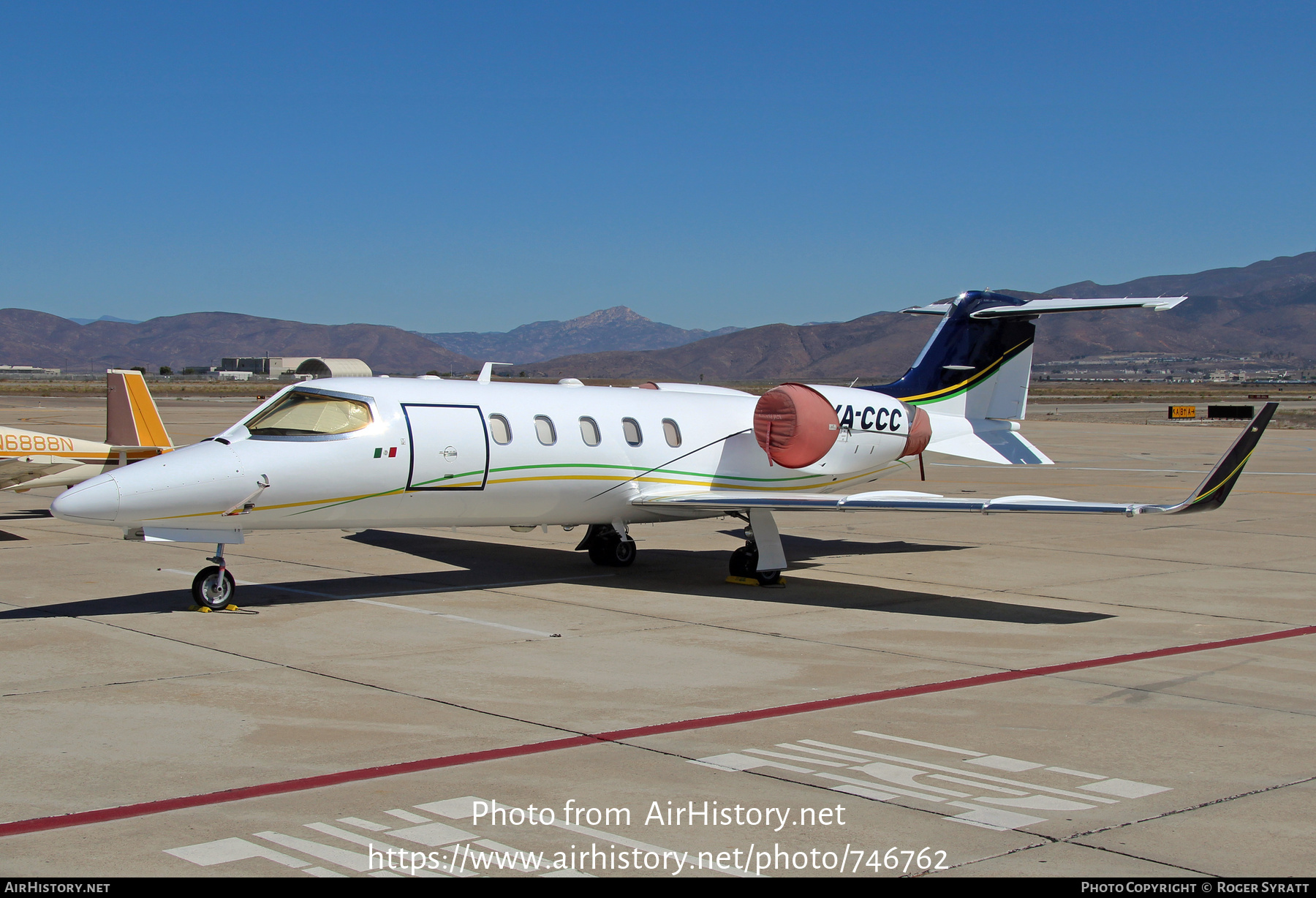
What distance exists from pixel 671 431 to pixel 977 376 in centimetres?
605

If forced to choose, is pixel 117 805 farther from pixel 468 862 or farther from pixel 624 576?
pixel 624 576

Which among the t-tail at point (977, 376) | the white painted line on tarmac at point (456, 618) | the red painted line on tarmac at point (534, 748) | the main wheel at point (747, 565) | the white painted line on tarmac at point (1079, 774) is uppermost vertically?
the t-tail at point (977, 376)

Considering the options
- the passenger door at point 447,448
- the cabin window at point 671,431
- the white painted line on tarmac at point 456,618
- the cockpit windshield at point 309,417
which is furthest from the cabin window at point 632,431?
the white painted line on tarmac at point 456,618

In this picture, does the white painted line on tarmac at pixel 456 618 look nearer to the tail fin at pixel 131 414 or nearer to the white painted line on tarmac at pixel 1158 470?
the tail fin at pixel 131 414

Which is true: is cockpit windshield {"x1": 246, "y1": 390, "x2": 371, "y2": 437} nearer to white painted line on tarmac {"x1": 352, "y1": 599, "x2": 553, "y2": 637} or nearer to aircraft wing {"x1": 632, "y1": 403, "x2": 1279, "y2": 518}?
white painted line on tarmac {"x1": 352, "y1": 599, "x2": 553, "y2": 637}

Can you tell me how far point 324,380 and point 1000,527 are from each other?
13.9m

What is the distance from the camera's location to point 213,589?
44.9 ft

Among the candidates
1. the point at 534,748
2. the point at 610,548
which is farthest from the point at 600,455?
the point at 534,748

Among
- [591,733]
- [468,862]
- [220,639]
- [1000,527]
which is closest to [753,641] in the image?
[591,733]

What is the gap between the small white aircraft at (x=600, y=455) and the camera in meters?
13.2

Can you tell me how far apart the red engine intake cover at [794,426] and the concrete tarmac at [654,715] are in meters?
1.81

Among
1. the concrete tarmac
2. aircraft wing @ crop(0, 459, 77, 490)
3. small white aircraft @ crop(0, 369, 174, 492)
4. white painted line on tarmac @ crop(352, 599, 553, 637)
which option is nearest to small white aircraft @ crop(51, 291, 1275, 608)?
white painted line on tarmac @ crop(352, 599, 553, 637)

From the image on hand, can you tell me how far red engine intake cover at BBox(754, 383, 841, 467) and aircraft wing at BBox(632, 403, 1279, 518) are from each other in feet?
1.97

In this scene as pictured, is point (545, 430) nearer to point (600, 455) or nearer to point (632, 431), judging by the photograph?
point (600, 455)
